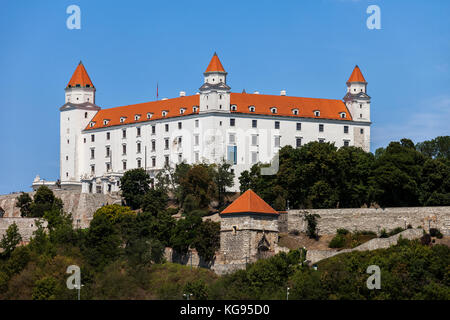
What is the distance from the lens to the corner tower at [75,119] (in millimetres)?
114625

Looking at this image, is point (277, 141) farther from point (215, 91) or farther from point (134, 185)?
point (134, 185)

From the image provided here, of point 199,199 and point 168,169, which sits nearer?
point 199,199

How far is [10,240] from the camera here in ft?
284

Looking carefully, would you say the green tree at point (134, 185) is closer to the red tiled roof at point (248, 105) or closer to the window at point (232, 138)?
the window at point (232, 138)

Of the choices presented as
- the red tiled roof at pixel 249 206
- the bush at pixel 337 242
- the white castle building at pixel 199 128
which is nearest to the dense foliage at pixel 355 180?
the bush at pixel 337 242

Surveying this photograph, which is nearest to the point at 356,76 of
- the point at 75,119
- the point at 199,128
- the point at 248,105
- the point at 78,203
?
the point at 248,105

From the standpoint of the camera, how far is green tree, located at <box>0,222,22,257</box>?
85438 mm

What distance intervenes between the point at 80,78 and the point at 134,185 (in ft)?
61.1
